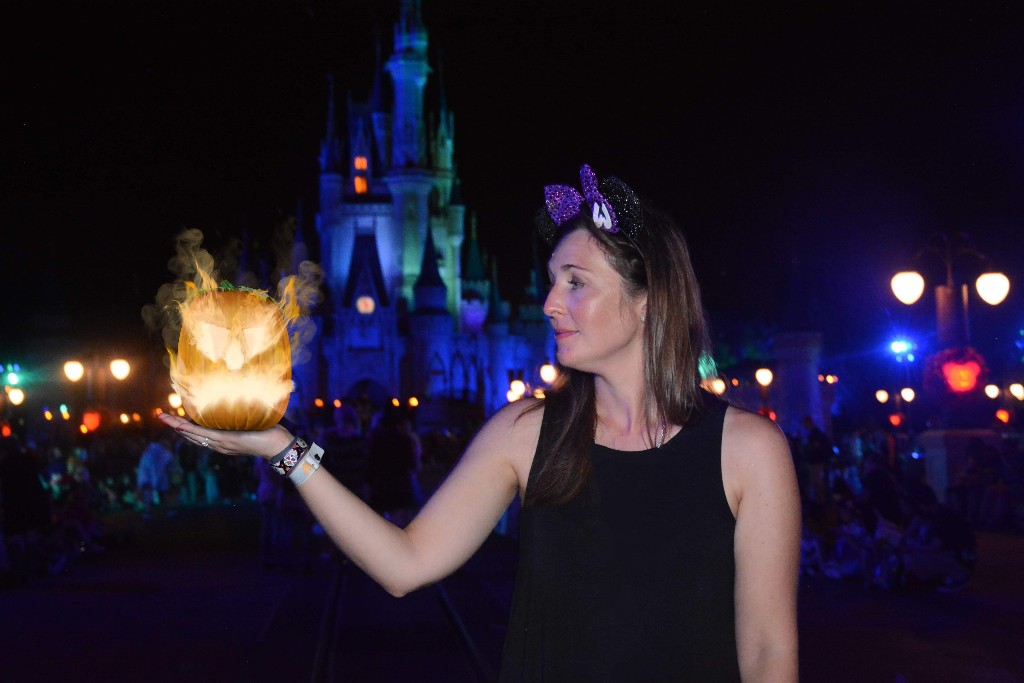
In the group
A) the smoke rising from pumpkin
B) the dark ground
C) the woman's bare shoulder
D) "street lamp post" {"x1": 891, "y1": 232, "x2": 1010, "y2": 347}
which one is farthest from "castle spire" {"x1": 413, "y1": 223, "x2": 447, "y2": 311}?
the woman's bare shoulder

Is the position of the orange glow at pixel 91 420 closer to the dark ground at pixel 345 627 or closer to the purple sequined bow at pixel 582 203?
the dark ground at pixel 345 627

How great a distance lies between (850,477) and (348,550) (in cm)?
2218

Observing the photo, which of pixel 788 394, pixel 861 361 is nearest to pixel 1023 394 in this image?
pixel 861 361

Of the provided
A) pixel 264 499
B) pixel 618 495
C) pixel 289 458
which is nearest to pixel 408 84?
pixel 264 499

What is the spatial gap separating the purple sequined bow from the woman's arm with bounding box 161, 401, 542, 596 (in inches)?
20.1

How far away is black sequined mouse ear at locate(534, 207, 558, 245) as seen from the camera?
3225 millimetres

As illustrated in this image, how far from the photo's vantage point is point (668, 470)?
287 cm

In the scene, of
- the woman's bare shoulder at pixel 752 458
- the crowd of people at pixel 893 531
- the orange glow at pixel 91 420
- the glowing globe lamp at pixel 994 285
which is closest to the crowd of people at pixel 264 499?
the crowd of people at pixel 893 531

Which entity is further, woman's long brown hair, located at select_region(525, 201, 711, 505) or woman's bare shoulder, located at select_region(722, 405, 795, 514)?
woman's long brown hair, located at select_region(525, 201, 711, 505)

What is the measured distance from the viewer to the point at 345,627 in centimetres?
1198

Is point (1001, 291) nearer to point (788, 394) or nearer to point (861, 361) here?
point (788, 394)

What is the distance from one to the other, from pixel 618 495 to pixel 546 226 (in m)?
0.79

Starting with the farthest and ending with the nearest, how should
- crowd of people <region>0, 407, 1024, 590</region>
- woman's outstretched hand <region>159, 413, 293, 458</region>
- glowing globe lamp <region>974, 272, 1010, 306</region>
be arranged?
glowing globe lamp <region>974, 272, 1010, 306</region> < crowd of people <region>0, 407, 1024, 590</region> < woman's outstretched hand <region>159, 413, 293, 458</region>

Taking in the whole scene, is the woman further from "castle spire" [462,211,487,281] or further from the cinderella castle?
"castle spire" [462,211,487,281]
